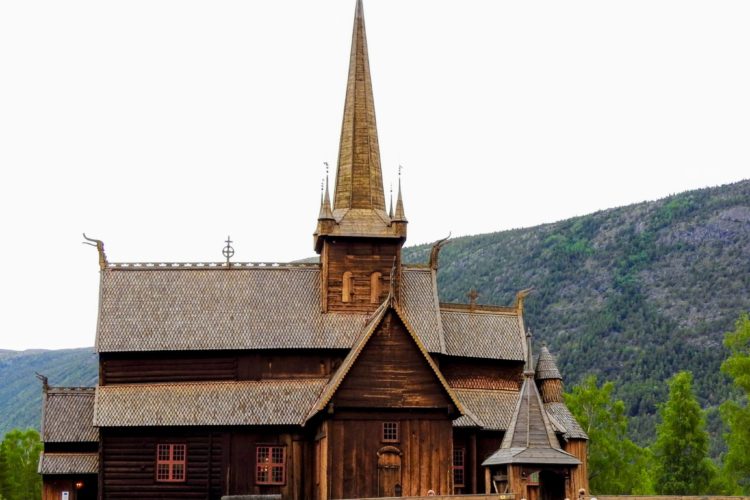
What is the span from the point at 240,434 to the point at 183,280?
28.3 feet

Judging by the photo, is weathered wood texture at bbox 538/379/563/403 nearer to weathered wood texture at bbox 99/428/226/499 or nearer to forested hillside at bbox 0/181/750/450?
weathered wood texture at bbox 99/428/226/499

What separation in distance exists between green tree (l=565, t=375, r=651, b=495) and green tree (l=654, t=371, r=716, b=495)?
3580 millimetres

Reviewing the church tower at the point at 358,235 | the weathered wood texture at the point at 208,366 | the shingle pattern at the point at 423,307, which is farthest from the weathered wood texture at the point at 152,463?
the shingle pattern at the point at 423,307

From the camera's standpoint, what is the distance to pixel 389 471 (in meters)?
58.3

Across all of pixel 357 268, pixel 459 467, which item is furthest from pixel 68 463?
pixel 459 467

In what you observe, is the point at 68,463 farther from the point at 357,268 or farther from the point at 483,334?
the point at 483,334

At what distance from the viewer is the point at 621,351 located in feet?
549

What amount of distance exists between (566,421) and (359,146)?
53.4 feet

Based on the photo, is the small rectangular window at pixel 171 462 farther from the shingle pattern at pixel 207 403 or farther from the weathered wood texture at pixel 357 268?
the weathered wood texture at pixel 357 268

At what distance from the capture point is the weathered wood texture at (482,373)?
6662cm

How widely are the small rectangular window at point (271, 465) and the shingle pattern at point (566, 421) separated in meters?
12.7

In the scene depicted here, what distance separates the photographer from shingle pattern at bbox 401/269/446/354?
65.0 m

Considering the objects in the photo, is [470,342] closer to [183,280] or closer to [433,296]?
[433,296]

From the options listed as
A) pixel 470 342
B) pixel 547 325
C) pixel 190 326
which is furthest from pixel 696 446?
pixel 547 325
